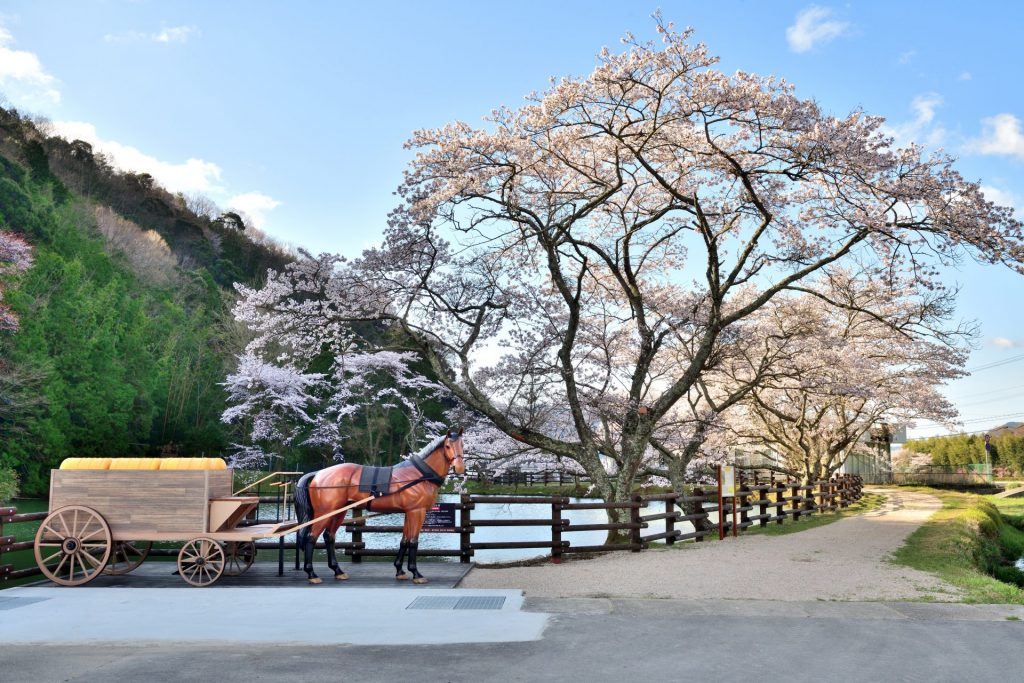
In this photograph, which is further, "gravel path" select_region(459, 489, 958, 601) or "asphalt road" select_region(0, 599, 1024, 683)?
"gravel path" select_region(459, 489, 958, 601)

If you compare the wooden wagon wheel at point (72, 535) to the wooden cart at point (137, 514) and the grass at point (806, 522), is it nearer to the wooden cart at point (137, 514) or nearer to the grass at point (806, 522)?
the wooden cart at point (137, 514)

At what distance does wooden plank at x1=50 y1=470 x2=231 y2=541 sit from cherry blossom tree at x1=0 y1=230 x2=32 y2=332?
1632cm

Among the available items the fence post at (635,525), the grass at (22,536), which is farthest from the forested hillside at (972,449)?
the grass at (22,536)

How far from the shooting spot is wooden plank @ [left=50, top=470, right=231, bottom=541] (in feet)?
29.8

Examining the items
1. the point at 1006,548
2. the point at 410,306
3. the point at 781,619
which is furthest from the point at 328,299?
the point at 1006,548

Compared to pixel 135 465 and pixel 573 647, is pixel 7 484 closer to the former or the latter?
pixel 135 465

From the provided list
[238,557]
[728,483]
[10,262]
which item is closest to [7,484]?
[10,262]

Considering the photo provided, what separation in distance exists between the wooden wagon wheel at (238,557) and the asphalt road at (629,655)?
309 centimetres

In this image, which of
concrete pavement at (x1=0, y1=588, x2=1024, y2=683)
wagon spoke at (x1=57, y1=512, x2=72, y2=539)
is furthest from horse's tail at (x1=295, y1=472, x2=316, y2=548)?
wagon spoke at (x1=57, y1=512, x2=72, y2=539)

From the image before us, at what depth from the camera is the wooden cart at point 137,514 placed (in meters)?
9.07

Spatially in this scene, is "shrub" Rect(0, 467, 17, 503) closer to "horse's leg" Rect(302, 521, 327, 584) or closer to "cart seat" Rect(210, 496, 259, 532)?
"cart seat" Rect(210, 496, 259, 532)

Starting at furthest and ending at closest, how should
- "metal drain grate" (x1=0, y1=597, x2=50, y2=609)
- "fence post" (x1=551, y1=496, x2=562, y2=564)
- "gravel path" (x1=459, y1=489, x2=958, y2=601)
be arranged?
"fence post" (x1=551, y1=496, x2=562, y2=564)
"gravel path" (x1=459, y1=489, x2=958, y2=601)
"metal drain grate" (x1=0, y1=597, x2=50, y2=609)

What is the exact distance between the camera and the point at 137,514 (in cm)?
911

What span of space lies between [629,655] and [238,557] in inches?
268
